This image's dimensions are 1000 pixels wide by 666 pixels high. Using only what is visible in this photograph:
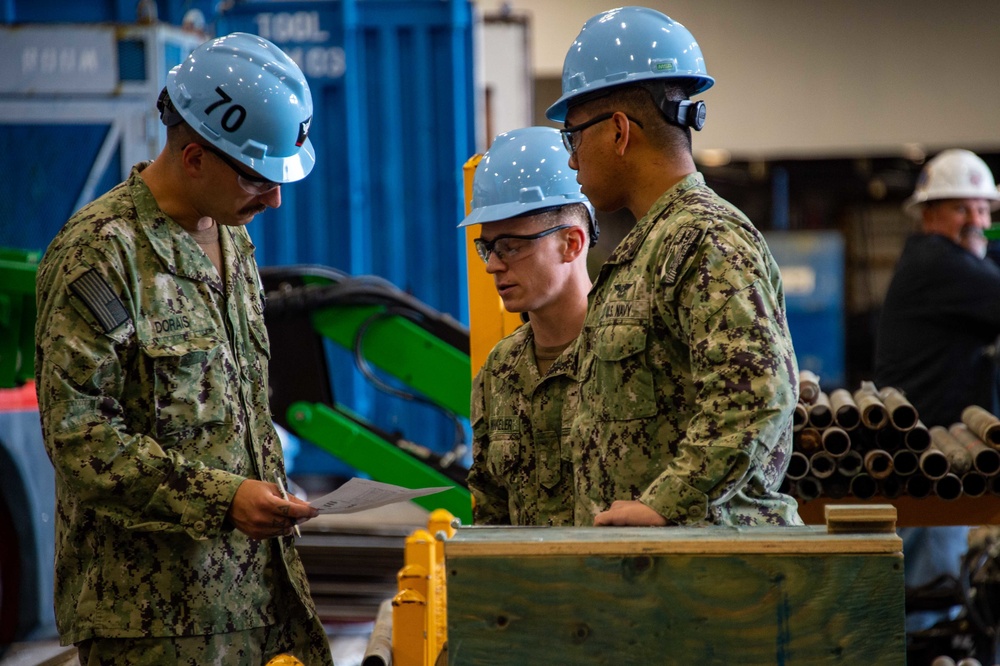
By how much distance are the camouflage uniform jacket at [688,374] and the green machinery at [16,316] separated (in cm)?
312

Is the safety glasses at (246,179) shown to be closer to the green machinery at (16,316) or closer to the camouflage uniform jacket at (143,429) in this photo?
the camouflage uniform jacket at (143,429)

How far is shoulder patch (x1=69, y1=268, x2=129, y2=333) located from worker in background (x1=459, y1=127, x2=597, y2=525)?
0.97 m

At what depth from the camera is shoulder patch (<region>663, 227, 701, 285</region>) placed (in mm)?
2160

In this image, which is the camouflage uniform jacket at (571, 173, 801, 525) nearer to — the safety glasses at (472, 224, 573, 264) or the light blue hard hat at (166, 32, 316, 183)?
the safety glasses at (472, 224, 573, 264)

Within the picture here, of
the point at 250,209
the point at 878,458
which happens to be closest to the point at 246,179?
the point at 250,209

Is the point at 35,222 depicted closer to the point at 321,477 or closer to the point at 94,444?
the point at 321,477

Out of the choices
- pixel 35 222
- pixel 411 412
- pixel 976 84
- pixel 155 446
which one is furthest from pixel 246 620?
pixel 976 84

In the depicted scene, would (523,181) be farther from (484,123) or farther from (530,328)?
(484,123)

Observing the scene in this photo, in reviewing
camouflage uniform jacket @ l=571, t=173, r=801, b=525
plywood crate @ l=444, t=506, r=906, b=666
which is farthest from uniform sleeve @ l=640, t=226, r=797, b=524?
plywood crate @ l=444, t=506, r=906, b=666

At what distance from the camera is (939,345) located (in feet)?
17.7

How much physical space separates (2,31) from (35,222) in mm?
1027

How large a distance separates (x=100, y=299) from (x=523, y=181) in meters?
1.14

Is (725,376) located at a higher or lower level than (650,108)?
lower

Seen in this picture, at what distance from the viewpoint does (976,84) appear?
1223 centimetres
